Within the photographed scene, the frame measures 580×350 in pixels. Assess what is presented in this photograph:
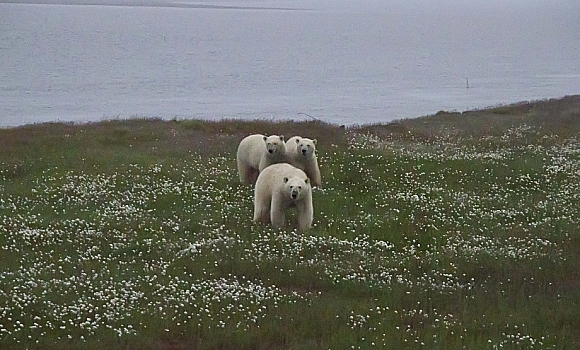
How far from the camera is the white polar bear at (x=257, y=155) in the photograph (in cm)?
2059

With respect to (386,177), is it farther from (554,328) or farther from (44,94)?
(44,94)

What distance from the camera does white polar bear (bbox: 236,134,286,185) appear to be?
67.6 feet

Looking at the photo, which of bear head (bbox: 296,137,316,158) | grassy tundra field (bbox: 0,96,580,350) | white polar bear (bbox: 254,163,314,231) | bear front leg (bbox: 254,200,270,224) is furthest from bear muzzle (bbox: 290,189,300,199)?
bear head (bbox: 296,137,316,158)

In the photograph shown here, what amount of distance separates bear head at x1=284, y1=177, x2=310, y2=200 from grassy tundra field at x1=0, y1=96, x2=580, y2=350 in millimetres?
751

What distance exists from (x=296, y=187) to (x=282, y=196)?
0.62 m

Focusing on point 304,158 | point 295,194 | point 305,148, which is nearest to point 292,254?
point 295,194

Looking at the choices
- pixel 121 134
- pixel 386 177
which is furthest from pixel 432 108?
pixel 386 177

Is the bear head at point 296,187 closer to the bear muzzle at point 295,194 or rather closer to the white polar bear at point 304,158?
the bear muzzle at point 295,194

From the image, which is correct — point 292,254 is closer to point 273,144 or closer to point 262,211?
point 262,211

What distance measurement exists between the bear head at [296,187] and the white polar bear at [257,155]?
4373 mm

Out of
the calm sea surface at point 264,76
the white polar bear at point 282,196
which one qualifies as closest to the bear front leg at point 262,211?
the white polar bear at point 282,196

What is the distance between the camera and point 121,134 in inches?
1218

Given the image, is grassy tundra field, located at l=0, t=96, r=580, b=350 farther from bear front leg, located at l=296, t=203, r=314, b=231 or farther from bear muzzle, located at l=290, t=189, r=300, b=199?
bear muzzle, located at l=290, t=189, r=300, b=199

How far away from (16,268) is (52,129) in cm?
1988
